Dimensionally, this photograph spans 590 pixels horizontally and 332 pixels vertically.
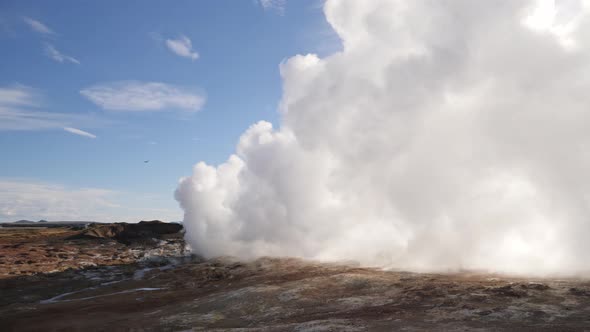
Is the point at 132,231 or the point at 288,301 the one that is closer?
the point at 288,301

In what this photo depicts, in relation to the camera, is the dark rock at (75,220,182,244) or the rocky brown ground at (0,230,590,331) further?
the dark rock at (75,220,182,244)

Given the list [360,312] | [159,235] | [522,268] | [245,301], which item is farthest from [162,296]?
[159,235]

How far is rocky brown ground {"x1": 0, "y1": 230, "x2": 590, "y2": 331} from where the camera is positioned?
14.8 meters

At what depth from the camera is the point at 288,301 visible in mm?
20250

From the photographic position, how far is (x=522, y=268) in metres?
23.1

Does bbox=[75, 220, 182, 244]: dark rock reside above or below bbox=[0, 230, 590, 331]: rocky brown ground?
above

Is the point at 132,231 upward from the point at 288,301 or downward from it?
upward

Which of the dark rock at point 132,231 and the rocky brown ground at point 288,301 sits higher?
the dark rock at point 132,231

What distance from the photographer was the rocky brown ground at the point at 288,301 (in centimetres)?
1478

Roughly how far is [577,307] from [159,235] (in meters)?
57.9

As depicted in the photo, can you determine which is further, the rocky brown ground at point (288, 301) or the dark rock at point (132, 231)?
the dark rock at point (132, 231)

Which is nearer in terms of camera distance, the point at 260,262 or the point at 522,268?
the point at 522,268

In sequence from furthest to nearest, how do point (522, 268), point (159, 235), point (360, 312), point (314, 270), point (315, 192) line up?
1. point (159, 235)
2. point (315, 192)
3. point (314, 270)
4. point (522, 268)
5. point (360, 312)

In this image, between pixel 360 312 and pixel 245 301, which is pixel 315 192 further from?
pixel 360 312
